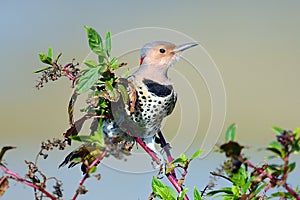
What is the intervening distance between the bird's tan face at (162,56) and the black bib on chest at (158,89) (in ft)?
0.19

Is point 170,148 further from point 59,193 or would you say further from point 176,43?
point 176,43

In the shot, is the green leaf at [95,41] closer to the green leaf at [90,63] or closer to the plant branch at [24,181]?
the green leaf at [90,63]

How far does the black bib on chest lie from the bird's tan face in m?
0.06

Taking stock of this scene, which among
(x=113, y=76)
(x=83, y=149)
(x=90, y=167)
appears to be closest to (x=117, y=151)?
(x=90, y=167)

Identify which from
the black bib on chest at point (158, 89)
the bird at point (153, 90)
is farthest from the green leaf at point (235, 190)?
the black bib on chest at point (158, 89)

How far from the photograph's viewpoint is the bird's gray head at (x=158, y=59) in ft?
4.05

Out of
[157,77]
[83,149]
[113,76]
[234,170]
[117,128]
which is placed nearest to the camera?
[234,170]

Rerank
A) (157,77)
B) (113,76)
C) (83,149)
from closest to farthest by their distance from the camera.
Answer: (113,76) < (83,149) < (157,77)

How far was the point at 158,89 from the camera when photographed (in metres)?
1.21

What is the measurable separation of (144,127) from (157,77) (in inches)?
8.0

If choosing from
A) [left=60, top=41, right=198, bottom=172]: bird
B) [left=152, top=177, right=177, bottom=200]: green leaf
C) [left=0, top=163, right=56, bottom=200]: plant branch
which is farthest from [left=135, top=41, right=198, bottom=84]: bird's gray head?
[left=0, top=163, right=56, bottom=200]: plant branch

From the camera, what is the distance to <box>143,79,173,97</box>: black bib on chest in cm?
120

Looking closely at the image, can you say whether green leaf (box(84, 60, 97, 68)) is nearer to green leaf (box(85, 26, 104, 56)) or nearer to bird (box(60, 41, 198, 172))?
green leaf (box(85, 26, 104, 56))

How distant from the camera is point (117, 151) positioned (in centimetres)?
51
